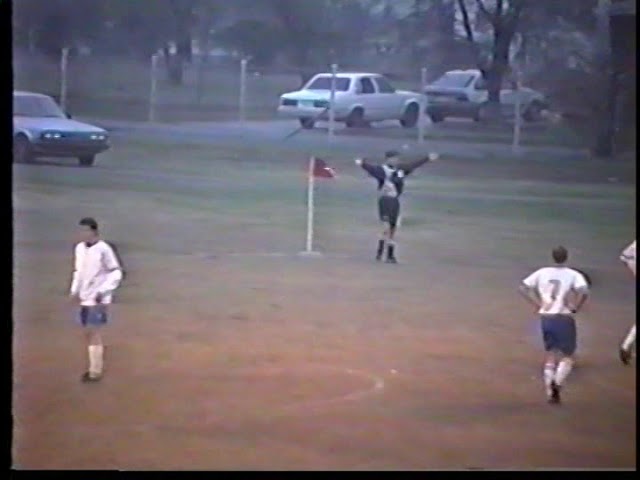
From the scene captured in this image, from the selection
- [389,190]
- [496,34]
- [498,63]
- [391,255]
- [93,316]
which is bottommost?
[93,316]

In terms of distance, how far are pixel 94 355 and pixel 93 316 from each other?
212mm

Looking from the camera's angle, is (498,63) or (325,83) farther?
(498,63)

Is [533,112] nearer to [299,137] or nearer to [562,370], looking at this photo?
[299,137]

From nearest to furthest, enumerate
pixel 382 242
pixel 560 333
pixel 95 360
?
pixel 95 360 < pixel 560 333 < pixel 382 242

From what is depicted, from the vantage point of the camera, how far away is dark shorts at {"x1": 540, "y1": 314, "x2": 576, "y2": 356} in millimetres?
8086

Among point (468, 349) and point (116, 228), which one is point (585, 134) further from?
point (116, 228)

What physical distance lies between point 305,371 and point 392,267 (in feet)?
3.09

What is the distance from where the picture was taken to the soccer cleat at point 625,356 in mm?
8312

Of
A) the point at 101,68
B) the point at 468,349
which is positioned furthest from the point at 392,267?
the point at 101,68

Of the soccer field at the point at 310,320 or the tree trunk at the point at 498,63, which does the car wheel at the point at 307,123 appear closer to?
the soccer field at the point at 310,320

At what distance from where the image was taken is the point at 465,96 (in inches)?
353

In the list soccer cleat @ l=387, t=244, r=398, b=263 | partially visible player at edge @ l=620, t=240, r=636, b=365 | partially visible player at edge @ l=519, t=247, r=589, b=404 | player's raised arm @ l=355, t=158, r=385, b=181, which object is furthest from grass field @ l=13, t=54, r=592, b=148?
partially visible player at edge @ l=519, t=247, r=589, b=404

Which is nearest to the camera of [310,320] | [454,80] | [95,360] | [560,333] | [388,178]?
[95,360]

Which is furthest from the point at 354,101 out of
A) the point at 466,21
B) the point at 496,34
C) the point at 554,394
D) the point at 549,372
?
the point at 554,394
